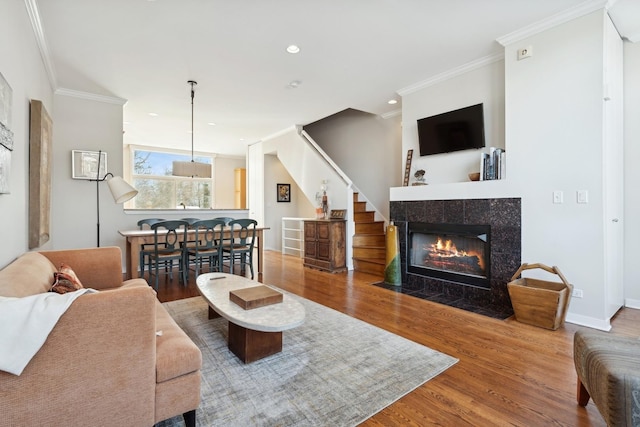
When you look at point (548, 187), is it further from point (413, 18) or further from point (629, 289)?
point (413, 18)

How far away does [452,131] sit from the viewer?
3.92m

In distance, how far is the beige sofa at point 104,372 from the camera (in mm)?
1089

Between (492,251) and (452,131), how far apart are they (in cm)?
Result: 157

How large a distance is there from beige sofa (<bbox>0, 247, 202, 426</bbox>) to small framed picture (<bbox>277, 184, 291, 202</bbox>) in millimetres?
6754

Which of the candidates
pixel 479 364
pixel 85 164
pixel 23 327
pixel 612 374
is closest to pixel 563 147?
pixel 479 364

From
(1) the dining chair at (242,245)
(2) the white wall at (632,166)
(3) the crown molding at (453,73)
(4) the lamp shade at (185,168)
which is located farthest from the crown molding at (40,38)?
(2) the white wall at (632,166)

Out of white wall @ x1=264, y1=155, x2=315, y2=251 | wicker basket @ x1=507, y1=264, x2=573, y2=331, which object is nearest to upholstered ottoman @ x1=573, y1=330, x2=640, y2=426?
wicker basket @ x1=507, y1=264, x2=573, y2=331

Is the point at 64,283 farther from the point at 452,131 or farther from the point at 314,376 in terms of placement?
the point at 452,131

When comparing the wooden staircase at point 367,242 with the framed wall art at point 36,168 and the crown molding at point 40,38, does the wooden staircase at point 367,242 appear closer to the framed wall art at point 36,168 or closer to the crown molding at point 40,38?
the framed wall art at point 36,168

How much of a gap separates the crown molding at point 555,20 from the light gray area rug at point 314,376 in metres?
3.14

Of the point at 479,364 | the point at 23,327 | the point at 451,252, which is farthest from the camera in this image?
the point at 451,252

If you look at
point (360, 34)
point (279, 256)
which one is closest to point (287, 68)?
point (360, 34)

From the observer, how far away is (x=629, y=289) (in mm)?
3334

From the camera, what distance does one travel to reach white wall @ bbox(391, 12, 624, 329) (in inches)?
107
